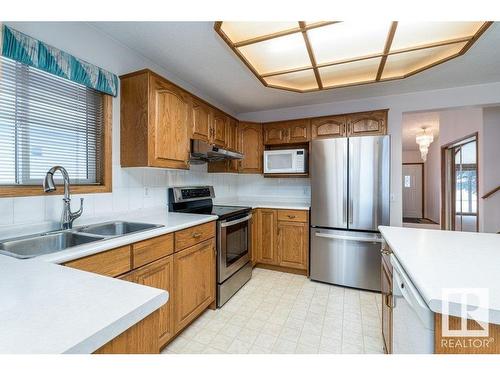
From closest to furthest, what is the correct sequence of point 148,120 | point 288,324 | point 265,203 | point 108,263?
point 108,263 → point 148,120 → point 288,324 → point 265,203

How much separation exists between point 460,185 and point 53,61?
20.5ft

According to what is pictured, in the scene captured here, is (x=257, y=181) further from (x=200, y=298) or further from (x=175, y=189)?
(x=200, y=298)

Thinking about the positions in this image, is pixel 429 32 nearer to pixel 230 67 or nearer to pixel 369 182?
pixel 369 182

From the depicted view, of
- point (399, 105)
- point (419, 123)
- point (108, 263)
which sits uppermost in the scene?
point (419, 123)

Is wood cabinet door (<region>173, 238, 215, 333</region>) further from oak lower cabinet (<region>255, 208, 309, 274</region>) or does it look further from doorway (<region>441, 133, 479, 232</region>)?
doorway (<region>441, 133, 479, 232</region>)

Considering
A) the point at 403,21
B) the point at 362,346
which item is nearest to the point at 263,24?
the point at 403,21

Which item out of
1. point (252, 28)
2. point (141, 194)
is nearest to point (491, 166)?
point (252, 28)

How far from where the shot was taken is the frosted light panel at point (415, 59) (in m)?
2.05

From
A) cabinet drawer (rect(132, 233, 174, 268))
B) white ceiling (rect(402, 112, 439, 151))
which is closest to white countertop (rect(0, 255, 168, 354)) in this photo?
cabinet drawer (rect(132, 233, 174, 268))

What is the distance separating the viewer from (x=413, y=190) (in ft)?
25.7

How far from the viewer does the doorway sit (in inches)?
160

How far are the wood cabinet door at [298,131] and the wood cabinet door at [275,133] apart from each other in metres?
0.05
